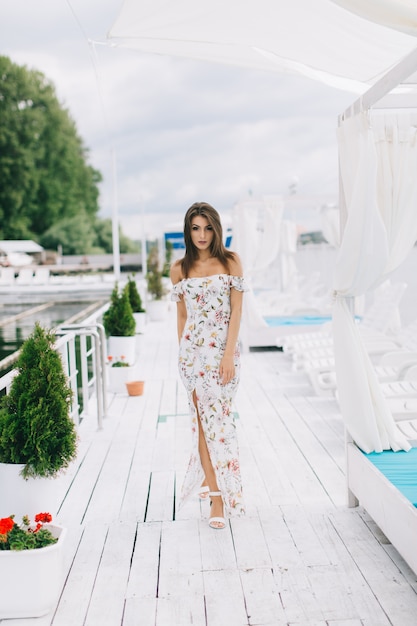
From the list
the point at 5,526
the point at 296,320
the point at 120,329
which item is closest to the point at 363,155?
the point at 5,526

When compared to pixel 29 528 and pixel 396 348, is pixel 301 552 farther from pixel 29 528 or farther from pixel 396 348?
pixel 396 348

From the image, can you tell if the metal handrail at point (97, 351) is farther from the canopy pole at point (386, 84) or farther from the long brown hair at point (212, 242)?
the canopy pole at point (386, 84)

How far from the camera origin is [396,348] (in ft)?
24.5

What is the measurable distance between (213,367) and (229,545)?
88 centimetres

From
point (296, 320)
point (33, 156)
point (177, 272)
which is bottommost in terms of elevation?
point (296, 320)

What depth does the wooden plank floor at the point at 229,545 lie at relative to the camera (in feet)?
9.52

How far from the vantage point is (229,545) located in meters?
3.55

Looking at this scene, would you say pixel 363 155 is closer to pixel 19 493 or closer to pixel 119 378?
pixel 19 493

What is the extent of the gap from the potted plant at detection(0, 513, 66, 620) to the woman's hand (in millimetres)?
1200

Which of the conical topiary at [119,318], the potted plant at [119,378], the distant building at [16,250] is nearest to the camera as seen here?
the potted plant at [119,378]

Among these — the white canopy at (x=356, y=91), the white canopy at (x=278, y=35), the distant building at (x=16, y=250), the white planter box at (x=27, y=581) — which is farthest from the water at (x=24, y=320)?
the distant building at (x=16, y=250)

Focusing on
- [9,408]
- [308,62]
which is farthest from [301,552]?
[308,62]

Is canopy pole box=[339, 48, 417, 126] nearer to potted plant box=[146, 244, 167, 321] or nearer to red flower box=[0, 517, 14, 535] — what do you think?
red flower box=[0, 517, 14, 535]

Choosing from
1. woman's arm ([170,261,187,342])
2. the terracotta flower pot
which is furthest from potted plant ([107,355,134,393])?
woman's arm ([170,261,187,342])
